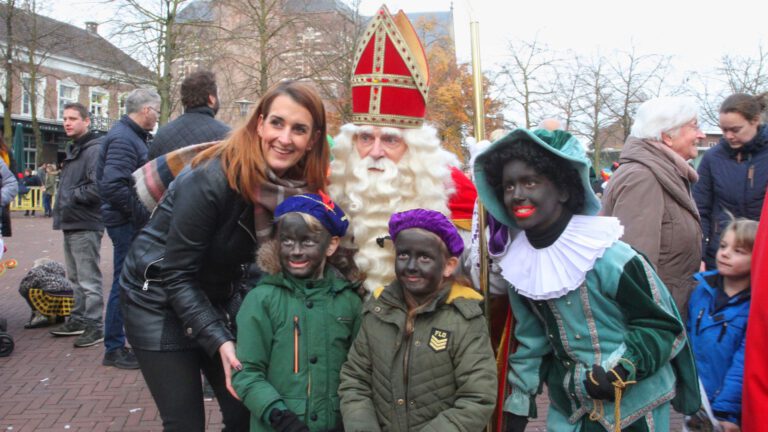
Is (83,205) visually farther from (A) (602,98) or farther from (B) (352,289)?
(A) (602,98)

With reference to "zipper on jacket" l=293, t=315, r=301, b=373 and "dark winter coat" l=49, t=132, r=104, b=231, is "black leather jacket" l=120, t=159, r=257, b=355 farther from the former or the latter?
"dark winter coat" l=49, t=132, r=104, b=231

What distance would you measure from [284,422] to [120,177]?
3.37 meters

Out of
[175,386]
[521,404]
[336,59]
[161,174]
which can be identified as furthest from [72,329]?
[336,59]

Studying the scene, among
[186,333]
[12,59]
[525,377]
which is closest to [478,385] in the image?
[525,377]

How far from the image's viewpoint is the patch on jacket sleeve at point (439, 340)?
2199mm

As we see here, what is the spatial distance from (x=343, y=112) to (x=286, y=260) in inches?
700

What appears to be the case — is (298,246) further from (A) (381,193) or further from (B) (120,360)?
(B) (120,360)

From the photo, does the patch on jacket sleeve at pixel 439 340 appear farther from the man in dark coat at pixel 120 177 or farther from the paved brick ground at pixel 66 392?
the man in dark coat at pixel 120 177

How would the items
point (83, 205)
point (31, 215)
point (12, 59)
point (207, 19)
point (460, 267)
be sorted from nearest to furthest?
point (460, 267) → point (83, 205) → point (207, 19) → point (31, 215) → point (12, 59)

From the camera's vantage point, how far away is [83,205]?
18.4 feet

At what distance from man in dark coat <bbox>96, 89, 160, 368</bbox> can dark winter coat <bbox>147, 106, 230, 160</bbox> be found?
0.58 meters

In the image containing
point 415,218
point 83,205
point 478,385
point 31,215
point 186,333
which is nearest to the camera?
point 478,385

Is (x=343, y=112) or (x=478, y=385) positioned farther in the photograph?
(x=343, y=112)

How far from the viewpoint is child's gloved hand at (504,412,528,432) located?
2.45m
